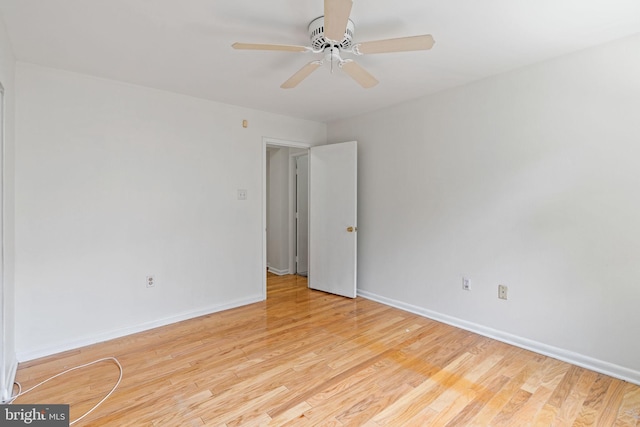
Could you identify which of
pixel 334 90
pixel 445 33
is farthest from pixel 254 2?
pixel 334 90

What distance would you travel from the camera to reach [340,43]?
1.88 metres

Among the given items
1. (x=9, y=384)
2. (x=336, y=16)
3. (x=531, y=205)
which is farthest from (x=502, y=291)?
(x=9, y=384)

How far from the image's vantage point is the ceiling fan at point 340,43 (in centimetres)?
142

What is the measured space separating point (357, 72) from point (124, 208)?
7.64ft

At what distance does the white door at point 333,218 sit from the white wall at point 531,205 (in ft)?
1.57

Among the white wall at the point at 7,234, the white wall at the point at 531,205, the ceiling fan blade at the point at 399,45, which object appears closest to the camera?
the ceiling fan blade at the point at 399,45

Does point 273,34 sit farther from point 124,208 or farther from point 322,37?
point 124,208

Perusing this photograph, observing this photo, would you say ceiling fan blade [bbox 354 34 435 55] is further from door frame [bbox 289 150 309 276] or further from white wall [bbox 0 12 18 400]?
door frame [bbox 289 150 309 276]

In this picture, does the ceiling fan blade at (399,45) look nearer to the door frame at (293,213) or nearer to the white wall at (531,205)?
the white wall at (531,205)

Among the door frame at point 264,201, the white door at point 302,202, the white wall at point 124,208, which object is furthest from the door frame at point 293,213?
the white wall at point 124,208

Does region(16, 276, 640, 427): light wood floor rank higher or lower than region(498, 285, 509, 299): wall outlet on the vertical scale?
lower

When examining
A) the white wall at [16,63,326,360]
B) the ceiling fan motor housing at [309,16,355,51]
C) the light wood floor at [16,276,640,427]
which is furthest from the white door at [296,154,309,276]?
the ceiling fan motor housing at [309,16,355,51]

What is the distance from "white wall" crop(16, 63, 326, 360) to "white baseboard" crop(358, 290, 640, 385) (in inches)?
75.4

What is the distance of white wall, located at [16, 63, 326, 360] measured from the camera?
244 centimetres
